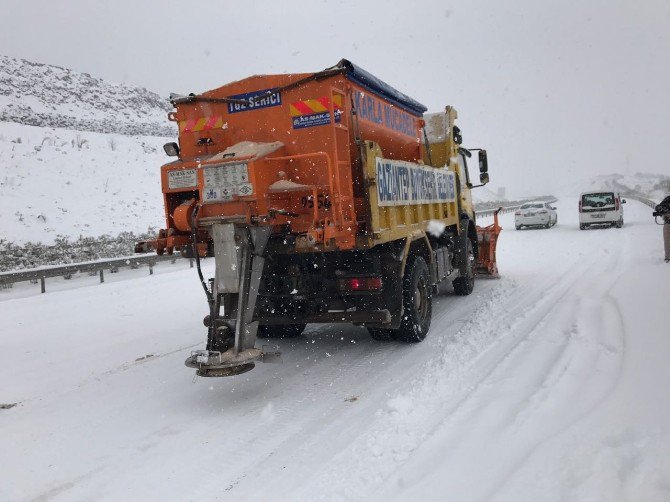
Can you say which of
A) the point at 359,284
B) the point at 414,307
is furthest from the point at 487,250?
the point at 359,284

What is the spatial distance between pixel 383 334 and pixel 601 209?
19477 millimetres

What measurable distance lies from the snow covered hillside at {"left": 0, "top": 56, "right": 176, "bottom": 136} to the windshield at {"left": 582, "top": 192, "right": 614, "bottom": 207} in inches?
1089

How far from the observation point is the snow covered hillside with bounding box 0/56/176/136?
34.1 metres

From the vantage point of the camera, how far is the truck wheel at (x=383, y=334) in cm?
671

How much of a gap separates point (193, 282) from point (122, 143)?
69.9 feet

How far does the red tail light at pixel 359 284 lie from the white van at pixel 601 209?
1993cm

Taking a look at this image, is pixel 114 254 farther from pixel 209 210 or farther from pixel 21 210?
pixel 209 210

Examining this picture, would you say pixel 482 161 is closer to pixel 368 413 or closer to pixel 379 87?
pixel 379 87

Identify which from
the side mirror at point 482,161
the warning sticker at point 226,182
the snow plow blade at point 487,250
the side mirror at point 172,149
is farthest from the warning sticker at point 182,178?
the snow plow blade at point 487,250

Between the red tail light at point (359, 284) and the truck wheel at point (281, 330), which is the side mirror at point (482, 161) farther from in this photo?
the red tail light at point (359, 284)

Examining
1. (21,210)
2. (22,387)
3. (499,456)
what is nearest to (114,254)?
(21,210)

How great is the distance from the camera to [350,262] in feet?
20.0

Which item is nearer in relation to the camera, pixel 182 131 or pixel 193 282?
pixel 182 131

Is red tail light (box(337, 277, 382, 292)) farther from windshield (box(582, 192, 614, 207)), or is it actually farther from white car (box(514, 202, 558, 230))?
white car (box(514, 202, 558, 230))
